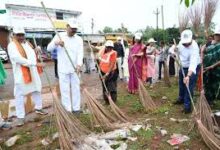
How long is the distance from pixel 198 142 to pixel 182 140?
9.2 inches

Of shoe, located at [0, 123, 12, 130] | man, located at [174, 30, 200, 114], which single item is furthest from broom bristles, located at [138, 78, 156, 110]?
shoe, located at [0, 123, 12, 130]

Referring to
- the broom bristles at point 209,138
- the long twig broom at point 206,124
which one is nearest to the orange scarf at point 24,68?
the long twig broom at point 206,124

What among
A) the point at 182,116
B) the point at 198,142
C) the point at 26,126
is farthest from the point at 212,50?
the point at 26,126

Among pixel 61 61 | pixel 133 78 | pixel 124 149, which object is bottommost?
pixel 124 149

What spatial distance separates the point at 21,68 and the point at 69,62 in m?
0.89

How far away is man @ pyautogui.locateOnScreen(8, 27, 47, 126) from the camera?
6.20m

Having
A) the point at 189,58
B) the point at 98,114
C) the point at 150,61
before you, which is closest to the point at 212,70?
the point at 189,58

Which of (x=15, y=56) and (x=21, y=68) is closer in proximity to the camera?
(x=15, y=56)

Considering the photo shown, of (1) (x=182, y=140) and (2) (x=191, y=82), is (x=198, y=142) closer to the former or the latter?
(1) (x=182, y=140)

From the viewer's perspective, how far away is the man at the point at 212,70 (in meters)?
6.68

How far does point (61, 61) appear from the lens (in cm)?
629

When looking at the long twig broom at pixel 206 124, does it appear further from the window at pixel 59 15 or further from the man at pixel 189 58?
the window at pixel 59 15

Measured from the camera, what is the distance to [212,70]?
690 centimetres

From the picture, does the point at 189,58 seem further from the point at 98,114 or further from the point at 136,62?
the point at 136,62
